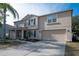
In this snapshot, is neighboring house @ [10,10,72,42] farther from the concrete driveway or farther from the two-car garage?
the concrete driveway

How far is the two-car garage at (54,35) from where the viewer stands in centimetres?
408

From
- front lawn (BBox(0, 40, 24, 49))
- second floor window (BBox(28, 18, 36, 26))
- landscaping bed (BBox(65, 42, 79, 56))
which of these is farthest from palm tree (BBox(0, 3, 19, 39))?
landscaping bed (BBox(65, 42, 79, 56))

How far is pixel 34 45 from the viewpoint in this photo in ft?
13.4

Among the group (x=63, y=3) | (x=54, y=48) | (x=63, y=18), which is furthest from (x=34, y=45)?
(x=63, y=3)

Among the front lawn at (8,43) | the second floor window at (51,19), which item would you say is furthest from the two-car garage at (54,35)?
the front lawn at (8,43)

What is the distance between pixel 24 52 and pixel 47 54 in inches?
20.5

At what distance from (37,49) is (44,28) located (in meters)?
0.52

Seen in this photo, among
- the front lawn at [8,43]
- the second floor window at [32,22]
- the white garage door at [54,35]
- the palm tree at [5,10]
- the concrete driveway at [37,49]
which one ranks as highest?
the palm tree at [5,10]

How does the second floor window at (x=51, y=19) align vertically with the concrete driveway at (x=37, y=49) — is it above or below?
above

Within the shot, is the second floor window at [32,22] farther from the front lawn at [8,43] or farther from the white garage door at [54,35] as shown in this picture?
the front lawn at [8,43]

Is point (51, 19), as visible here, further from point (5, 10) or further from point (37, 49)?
point (5, 10)

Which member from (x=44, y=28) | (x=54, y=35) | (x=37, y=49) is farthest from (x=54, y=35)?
(x=37, y=49)

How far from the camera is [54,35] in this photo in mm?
4176

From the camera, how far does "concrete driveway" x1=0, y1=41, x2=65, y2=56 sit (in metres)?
4.01
